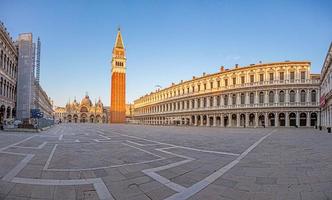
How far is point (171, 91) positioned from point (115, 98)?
107 feet

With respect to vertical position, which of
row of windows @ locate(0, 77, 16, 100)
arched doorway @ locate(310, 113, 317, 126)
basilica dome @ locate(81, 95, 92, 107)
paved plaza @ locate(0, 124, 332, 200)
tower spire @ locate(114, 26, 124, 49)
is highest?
tower spire @ locate(114, 26, 124, 49)

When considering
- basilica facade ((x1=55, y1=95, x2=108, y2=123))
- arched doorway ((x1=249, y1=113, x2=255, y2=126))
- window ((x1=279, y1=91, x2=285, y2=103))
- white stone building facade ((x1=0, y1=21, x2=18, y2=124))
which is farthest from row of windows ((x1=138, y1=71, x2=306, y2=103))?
basilica facade ((x1=55, y1=95, x2=108, y2=123))

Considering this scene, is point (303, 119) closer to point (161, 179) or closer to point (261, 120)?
point (261, 120)

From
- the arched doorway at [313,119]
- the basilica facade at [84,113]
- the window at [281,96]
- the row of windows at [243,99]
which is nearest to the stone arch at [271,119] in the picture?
the row of windows at [243,99]

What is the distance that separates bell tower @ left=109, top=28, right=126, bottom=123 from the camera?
4050 inches

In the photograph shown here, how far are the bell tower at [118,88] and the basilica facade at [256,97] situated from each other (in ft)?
137

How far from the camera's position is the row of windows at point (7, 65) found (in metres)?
31.8

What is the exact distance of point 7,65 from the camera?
34.7 meters

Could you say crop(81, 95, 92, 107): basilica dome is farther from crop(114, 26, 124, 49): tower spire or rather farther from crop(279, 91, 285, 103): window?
crop(279, 91, 285, 103): window

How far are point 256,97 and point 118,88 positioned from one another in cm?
6615

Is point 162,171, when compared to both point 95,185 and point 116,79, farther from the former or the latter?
point 116,79

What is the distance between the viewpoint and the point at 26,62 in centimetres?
3881

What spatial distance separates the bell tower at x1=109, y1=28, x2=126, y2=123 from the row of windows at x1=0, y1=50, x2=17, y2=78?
6350 cm

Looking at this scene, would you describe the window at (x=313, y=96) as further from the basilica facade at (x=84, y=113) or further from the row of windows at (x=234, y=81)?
the basilica facade at (x=84, y=113)
